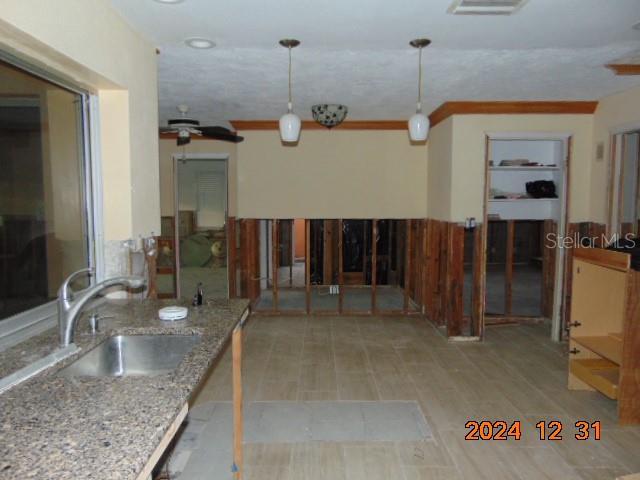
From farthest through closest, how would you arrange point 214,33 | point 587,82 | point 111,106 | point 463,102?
point 463,102 < point 587,82 < point 214,33 < point 111,106

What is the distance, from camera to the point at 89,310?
2.27m

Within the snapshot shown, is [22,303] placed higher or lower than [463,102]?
lower

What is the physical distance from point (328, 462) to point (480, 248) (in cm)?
287

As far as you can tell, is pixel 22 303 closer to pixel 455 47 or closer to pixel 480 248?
pixel 455 47

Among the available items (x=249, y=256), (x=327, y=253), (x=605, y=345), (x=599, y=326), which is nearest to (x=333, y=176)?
(x=249, y=256)

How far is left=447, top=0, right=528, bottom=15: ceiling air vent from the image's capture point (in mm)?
2172

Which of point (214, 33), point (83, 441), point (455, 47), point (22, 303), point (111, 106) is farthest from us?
point (455, 47)

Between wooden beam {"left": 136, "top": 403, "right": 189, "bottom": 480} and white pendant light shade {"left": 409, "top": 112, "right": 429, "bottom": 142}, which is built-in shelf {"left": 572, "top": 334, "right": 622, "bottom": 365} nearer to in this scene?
white pendant light shade {"left": 409, "top": 112, "right": 429, "bottom": 142}

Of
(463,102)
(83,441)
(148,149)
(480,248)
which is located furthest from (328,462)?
(463,102)

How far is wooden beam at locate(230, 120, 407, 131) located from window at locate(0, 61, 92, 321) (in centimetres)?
321

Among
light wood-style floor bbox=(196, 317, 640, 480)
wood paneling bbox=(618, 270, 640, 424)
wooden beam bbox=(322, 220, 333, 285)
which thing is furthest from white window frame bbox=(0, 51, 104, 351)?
wooden beam bbox=(322, 220, 333, 285)

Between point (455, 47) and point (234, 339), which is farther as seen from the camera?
point (455, 47)

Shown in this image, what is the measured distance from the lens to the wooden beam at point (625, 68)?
3223 millimetres
